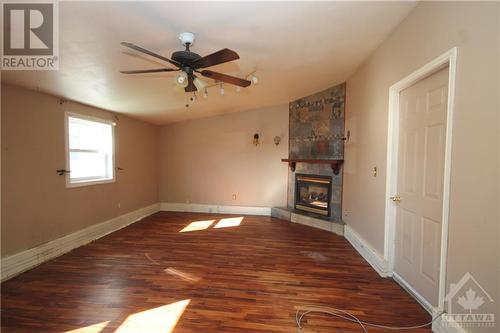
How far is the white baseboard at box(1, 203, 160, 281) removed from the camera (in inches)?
102

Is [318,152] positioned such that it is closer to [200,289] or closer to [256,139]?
[256,139]

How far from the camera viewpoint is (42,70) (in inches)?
89.9

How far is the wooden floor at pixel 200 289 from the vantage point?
1879 mm

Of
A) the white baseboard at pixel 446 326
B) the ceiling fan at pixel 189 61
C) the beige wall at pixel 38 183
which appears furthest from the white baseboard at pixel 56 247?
the white baseboard at pixel 446 326

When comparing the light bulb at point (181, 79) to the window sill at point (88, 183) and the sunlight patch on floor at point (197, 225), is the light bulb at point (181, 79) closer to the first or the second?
the window sill at point (88, 183)

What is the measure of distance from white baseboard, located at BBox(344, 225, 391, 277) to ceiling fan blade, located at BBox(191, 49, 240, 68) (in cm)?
274

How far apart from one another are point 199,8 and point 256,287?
262 cm

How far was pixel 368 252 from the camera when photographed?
9.79ft

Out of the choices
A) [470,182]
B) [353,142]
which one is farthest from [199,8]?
[353,142]

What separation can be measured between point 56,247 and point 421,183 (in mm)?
4555

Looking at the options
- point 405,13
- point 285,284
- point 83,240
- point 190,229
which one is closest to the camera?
point 405,13

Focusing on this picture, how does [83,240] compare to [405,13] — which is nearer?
[405,13]

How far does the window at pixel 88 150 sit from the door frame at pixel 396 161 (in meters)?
4.40

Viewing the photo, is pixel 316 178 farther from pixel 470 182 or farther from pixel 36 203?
pixel 36 203
